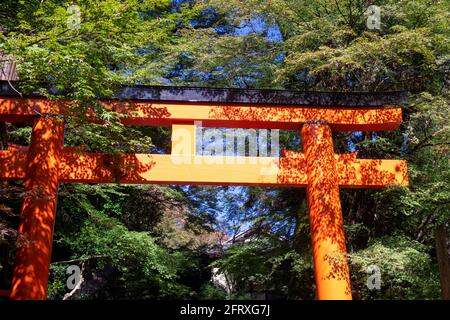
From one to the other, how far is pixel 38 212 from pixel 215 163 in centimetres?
Result: 259

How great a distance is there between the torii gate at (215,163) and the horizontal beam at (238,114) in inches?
0.6

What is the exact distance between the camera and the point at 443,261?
802cm

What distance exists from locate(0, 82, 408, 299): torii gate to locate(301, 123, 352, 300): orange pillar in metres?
0.01

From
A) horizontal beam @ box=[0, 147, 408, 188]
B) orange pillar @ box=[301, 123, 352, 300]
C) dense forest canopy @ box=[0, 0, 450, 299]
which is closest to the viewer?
dense forest canopy @ box=[0, 0, 450, 299]

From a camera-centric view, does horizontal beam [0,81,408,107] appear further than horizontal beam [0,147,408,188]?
Yes

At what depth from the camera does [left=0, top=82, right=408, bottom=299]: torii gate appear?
5.68 m

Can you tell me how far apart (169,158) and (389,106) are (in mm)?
3605

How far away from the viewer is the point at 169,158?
6133 mm

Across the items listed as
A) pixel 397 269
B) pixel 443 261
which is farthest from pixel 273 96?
pixel 443 261

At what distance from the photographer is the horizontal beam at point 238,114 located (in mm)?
6184

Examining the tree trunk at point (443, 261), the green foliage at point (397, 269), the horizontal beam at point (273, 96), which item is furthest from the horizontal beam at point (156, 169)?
the tree trunk at point (443, 261)

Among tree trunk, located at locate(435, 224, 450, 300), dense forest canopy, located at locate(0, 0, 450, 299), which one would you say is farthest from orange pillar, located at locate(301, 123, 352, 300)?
tree trunk, located at locate(435, 224, 450, 300)

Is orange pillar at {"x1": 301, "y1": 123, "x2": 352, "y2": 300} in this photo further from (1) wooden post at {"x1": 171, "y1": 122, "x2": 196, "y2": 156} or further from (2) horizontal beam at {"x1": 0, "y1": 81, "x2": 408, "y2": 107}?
(1) wooden post at {"x1": 171, "y1": 122, "x2": 196, "y2": 156}
